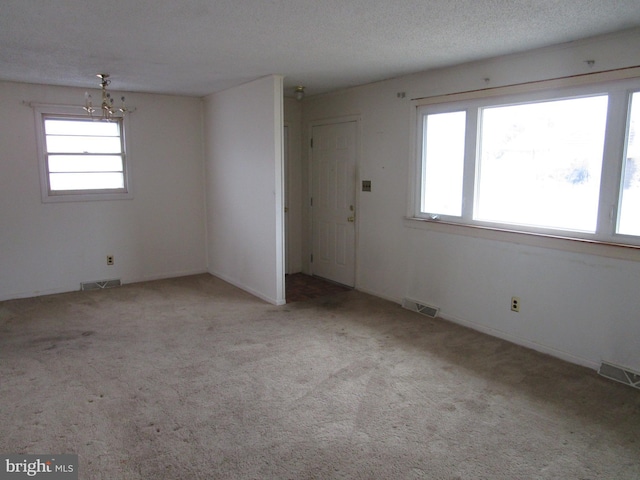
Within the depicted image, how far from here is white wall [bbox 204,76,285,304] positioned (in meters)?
4.65

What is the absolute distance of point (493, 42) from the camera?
3.27 meters

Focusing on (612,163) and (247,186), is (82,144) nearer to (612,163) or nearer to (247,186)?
(247,186)

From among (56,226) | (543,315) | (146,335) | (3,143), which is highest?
(3,143)

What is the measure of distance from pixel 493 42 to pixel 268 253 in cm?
290

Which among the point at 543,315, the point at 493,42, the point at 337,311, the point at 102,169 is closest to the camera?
the point at 493,42

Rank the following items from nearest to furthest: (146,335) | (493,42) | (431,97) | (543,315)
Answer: (493,42), (543,315), (146,335), (431,97)

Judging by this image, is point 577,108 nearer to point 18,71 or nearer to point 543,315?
point 543,315

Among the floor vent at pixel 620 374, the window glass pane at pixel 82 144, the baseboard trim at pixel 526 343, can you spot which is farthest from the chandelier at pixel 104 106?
the floor vent at pixel 620 374

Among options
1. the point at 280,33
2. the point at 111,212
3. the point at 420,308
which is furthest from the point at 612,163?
the point at 111,212

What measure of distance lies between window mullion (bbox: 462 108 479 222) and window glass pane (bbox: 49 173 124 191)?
4120 millimetres

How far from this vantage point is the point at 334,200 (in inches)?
223

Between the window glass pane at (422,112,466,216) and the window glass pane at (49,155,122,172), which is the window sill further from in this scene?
the window glass pane at (49,155,122,172)

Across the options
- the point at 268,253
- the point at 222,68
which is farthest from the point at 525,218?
the point at 222,68

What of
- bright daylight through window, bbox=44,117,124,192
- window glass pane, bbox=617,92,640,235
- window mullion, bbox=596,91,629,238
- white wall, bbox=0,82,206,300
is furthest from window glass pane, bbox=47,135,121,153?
window glass pane, bbox=617,92,640,235
